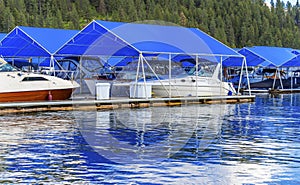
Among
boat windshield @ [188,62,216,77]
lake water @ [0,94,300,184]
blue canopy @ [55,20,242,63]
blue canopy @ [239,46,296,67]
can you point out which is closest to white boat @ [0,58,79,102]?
lake water @ [0,94,300,184]

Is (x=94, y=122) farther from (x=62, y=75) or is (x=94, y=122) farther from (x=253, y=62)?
(x=253, y=62)

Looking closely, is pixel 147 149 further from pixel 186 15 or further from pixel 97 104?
pixel 186 15

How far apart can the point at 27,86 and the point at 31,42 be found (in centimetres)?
621

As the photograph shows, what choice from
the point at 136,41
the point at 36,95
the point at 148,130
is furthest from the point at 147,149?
the point at 136,41

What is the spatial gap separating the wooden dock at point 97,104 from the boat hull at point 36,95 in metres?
0.69

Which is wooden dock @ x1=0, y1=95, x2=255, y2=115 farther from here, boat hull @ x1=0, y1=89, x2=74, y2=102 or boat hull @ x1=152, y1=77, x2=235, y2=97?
boat hull @ x1=152, y1=77, x2=235, y2=97

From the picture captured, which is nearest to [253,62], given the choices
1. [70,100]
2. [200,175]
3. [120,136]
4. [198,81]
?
[198,81]

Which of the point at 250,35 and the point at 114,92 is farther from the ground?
the point at 250,35

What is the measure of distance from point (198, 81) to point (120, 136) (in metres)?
16.2

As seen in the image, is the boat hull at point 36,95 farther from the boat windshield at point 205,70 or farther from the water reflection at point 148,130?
the boat windshield at point 205,70

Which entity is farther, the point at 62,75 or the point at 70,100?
the point at 62,75

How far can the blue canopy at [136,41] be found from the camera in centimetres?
2972

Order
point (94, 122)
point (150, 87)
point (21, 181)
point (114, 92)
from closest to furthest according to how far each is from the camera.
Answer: point (21, 181), point (94, 122), point (150, 87), point (114, 92)

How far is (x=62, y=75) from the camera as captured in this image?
3497 cm
